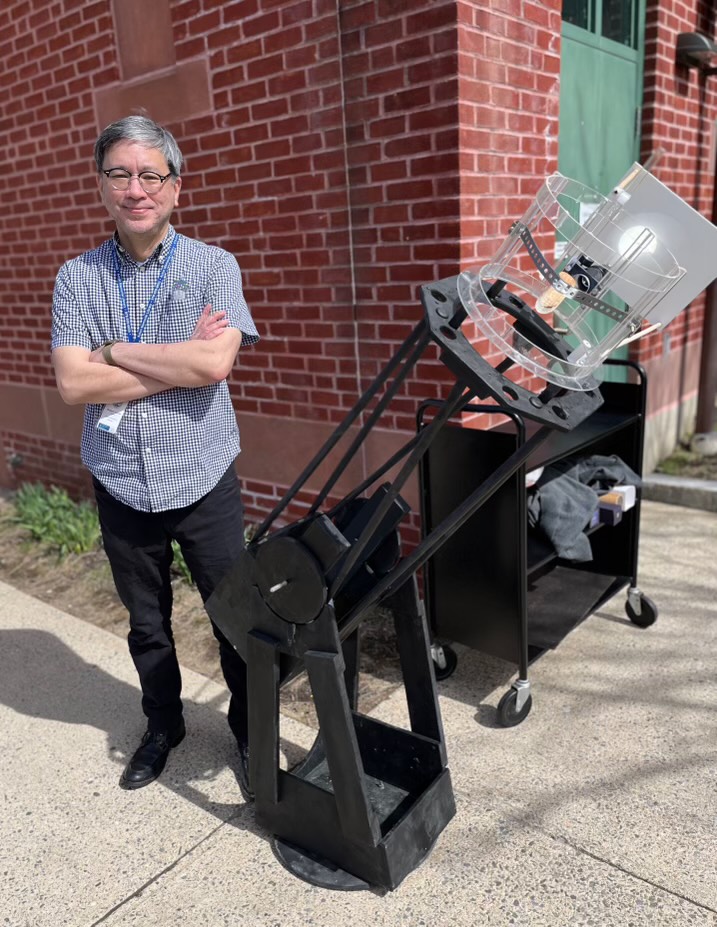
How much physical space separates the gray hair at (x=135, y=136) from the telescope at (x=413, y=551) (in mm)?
980

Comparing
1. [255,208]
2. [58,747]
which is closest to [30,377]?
[255,208]

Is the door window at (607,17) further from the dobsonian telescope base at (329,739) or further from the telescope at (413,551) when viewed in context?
the dobsonian telescope base at (329,739)

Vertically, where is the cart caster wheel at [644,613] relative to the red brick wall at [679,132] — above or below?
below

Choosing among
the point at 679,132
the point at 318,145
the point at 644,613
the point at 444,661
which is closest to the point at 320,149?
the point at 318,145

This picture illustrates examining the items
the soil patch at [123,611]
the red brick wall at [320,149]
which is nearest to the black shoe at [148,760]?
the soil patch at [123,611]

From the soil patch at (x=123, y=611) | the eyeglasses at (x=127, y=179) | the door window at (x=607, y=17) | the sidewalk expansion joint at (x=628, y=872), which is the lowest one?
the soil patch at (x=123, y=611)

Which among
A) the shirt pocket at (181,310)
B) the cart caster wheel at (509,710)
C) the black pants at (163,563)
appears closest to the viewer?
the shirt pocket at (181,310)

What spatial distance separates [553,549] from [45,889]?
213 cm

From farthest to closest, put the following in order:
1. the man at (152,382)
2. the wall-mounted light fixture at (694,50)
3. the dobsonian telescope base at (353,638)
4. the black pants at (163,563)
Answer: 1. the wall-mounted light fixture at (694,50)
2. the black pants at (163,563)
3. the man at (152,382)
4. the dobsonian telescope base at (353,638)

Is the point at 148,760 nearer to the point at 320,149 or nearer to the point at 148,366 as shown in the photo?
the point at 148,366

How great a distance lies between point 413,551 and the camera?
216 cm

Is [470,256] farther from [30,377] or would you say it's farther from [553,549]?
[30,377]

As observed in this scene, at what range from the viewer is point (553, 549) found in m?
3.13

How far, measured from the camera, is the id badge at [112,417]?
2455mm
